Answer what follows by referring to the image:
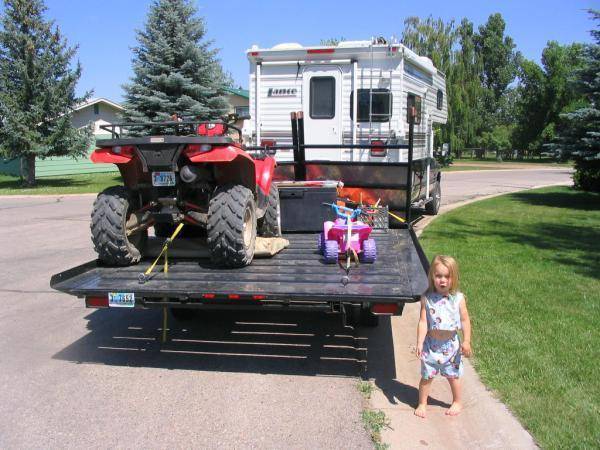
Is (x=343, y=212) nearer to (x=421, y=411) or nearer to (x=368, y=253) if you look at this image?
(x=368, y=253)

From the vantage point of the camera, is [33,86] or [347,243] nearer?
[347,243]

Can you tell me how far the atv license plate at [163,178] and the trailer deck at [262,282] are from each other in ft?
2.57

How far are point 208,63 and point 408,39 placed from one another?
19.8m

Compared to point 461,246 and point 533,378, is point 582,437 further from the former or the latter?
point 461,246

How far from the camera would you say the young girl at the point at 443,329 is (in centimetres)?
399

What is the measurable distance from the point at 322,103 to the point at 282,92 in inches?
31.1

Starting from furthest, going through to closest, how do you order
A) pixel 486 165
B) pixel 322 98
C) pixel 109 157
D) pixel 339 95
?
pixel 486 165 < pixel 322 98 < pixel 339 95 < pixel 109 157

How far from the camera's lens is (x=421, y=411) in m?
4.02

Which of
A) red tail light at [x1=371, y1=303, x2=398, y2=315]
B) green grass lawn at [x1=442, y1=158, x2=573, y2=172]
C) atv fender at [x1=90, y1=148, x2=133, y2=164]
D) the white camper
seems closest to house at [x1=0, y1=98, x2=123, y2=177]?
green grass lawn at [x1=442, y1=158, x2=573, y2=172]

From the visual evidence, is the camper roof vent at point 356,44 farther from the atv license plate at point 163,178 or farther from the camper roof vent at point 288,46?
the atv license plate at point 163,178

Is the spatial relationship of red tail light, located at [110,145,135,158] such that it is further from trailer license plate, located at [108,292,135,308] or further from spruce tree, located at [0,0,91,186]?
spruce tree, located at [0,0,91,186]

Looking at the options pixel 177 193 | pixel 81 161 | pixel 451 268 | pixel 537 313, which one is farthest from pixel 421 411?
pixel 81 161

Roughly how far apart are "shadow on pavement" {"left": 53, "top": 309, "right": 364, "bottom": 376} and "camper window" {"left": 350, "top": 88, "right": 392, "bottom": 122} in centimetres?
529

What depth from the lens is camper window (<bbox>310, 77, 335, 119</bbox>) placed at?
1068 cm
